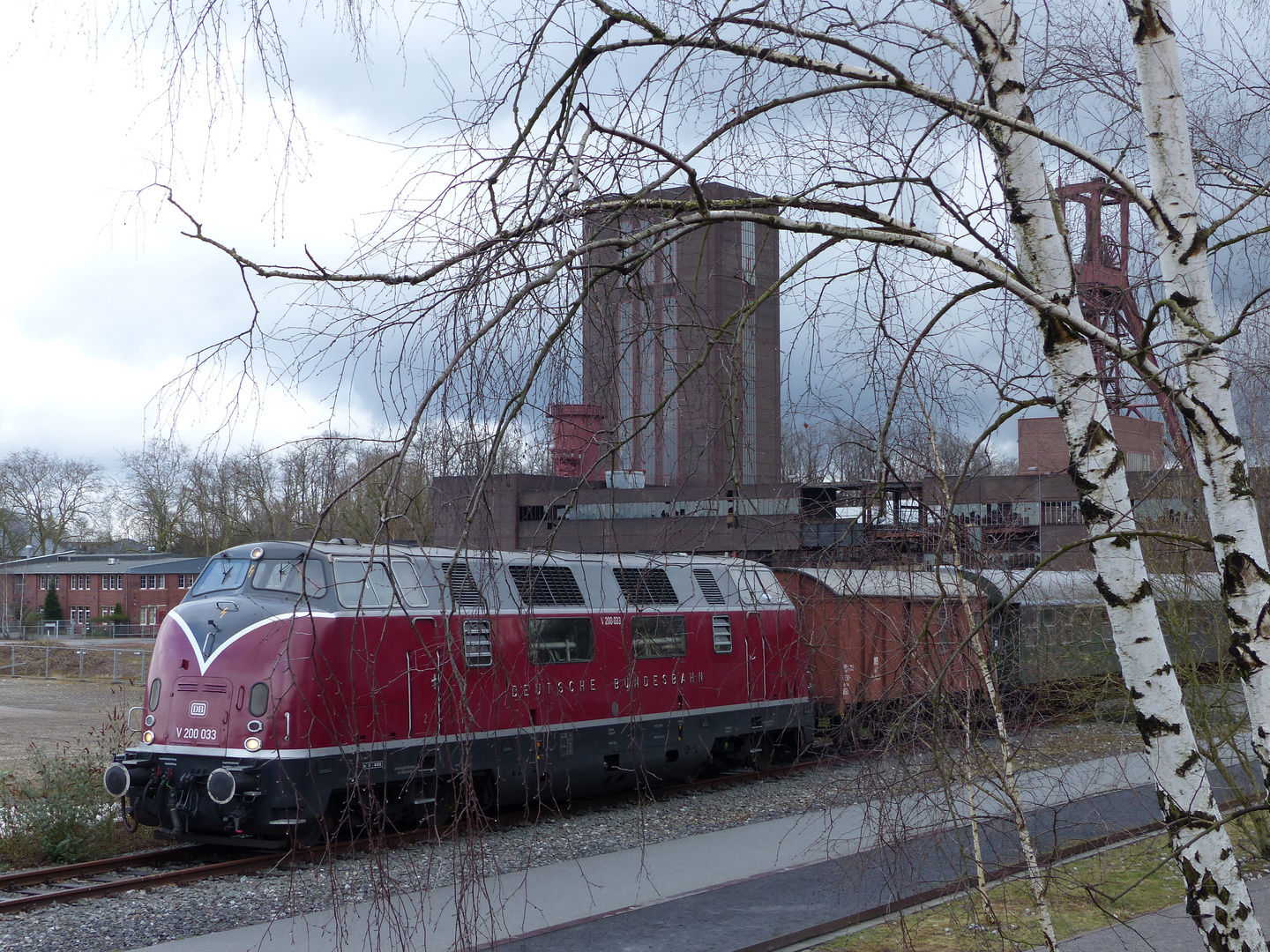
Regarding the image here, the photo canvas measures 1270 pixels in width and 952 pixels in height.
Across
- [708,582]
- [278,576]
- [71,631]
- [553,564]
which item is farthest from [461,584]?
[71,631]

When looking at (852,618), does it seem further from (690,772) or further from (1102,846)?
(1102,846)

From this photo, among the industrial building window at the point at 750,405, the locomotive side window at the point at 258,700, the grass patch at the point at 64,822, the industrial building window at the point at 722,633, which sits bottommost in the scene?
the grass patch at the point at 64,822

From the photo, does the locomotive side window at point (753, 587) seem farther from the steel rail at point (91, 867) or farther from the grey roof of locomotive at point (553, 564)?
the steel rail at point (91, 867)

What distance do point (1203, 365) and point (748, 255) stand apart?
1963 millimetres

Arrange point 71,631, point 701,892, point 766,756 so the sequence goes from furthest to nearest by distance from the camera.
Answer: point 71,631 < point 766,756 < point 701,892

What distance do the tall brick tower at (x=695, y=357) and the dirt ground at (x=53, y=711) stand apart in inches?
467

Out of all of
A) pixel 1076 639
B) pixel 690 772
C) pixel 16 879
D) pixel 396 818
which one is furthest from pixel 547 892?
pixel 1076 639

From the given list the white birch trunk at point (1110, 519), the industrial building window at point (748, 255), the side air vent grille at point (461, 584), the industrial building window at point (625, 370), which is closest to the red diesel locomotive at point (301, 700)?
the industrial building window at point (748, 255)

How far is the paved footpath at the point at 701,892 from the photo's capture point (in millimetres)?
7633

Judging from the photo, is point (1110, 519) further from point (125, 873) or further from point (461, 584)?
point (125, 873)

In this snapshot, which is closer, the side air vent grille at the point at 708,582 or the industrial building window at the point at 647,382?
the industrial building window at the point at 647,382

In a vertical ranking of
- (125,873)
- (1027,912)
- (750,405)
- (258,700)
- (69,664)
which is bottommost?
(1027,912)

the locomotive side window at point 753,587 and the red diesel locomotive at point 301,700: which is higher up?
the locomotive side window at point 753,587

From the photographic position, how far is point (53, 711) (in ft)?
93.5
